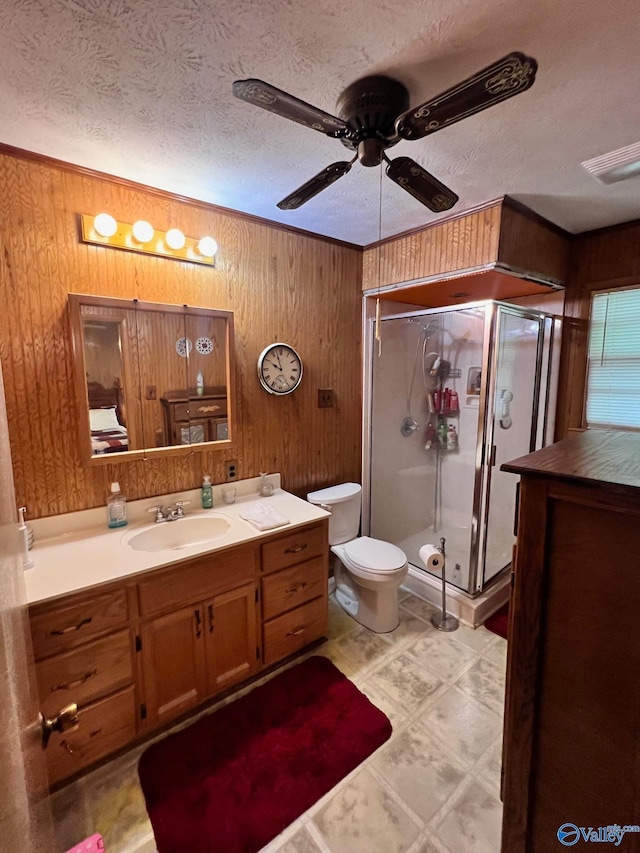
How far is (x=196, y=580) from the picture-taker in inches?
65.1

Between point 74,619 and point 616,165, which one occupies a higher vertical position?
point 616,165

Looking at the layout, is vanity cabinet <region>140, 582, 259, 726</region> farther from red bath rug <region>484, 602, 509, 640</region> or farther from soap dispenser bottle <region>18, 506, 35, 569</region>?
red bath rug <region>484, 602, 509, 640</region>

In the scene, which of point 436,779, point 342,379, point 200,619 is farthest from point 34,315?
point 436,779

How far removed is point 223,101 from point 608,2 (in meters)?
1.09

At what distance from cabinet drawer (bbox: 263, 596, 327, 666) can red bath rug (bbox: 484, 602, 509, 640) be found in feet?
3.50

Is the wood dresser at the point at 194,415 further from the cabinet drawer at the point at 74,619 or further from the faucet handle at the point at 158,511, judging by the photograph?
the cabinet drawer at the point at 74,619

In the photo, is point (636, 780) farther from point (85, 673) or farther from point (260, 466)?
point (260, 466)

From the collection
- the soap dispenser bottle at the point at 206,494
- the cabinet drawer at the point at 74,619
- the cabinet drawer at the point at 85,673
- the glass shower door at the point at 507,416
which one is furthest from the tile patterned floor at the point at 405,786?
the soap dispenser bottle at the point at 206,494

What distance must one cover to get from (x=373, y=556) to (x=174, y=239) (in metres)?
2.09

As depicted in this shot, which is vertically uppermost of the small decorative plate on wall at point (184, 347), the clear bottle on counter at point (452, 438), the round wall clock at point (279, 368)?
the small decorative plate on wall at point (184, 347)

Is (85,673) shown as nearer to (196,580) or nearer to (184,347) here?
(196,580)

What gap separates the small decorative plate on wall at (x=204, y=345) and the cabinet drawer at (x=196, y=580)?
1.08m

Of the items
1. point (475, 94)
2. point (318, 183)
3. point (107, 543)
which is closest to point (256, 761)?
point (107, 543)

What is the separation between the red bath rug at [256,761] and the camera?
52.0 inches
